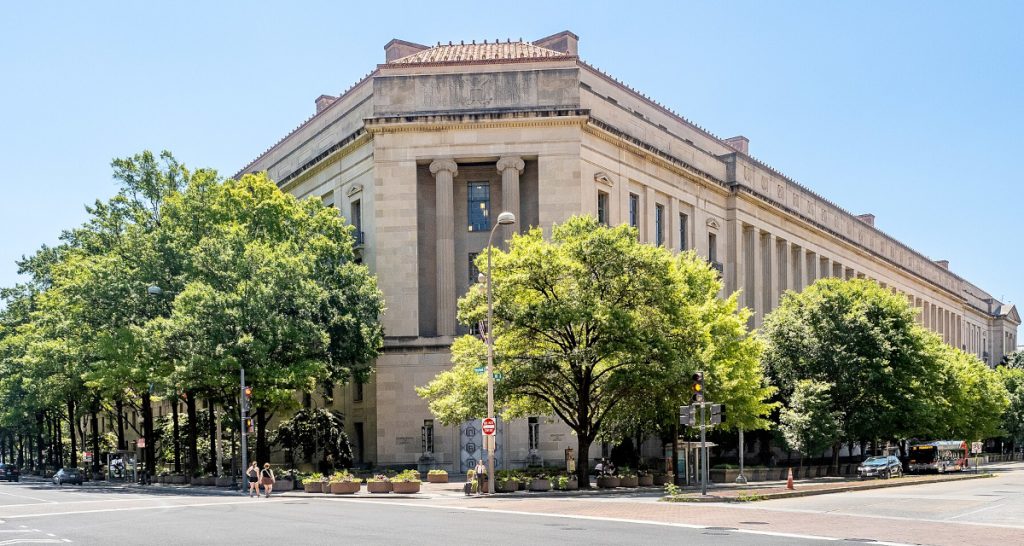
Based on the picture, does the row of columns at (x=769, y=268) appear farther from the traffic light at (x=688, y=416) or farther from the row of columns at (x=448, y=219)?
the traffic light at (x=688, y=416)

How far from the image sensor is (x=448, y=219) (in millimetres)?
59844

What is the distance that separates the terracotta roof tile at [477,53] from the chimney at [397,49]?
1.37 m

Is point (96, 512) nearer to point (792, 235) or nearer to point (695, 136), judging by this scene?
point (695, 136)

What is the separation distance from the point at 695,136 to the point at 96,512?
189ft

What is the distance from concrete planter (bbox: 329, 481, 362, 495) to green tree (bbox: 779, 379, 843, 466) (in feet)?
89.1

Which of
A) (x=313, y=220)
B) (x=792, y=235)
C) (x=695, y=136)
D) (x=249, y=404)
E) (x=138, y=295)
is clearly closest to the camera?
(x=249, y=404)

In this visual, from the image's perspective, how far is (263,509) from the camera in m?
32.8

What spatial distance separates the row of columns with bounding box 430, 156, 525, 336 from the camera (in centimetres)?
5888

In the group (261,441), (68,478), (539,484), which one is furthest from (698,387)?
(68,478)

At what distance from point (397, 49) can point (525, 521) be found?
48273 millimetres

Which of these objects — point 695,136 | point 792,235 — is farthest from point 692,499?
point 792,235

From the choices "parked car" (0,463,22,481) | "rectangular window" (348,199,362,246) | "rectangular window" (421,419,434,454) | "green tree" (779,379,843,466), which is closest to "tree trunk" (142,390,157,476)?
"rectangular window" (348,199,362,246)

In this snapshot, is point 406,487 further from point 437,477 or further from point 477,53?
point 477,53

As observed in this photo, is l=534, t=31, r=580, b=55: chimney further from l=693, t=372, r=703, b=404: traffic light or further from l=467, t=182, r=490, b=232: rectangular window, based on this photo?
l=693, t=372, r=703, b=404: traffic light
